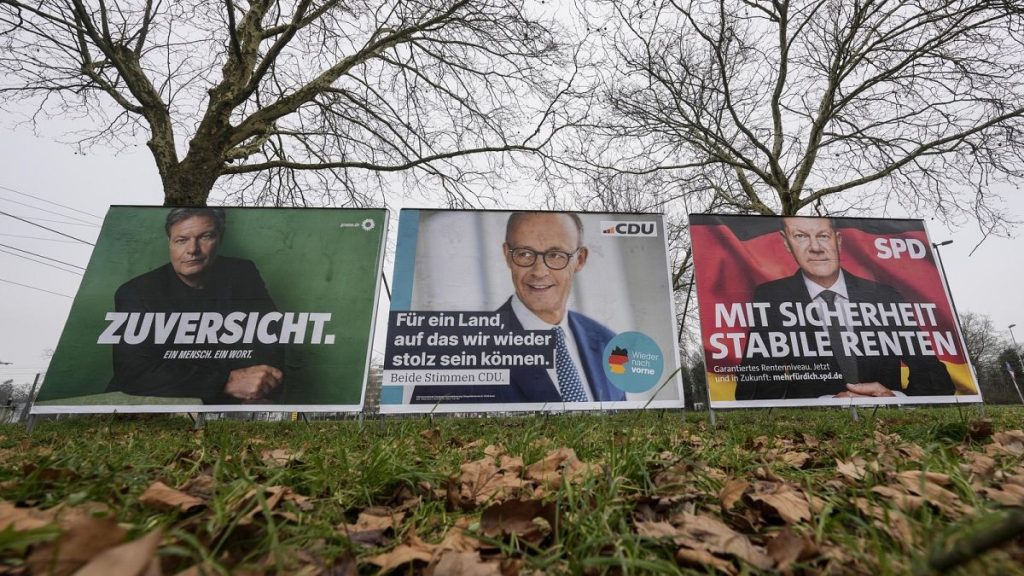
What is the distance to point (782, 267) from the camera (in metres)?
5.30

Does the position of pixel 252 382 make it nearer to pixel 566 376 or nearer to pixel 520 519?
pixel 566 376

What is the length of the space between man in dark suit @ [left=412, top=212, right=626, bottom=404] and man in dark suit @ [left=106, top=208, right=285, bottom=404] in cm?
176

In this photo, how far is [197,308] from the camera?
15.9 feet

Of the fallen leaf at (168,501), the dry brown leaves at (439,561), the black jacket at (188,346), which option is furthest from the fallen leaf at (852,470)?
the black jacket at (188,346)

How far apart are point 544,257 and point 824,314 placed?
10.9 ft

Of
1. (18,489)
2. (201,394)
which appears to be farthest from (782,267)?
Answer: (201,394)

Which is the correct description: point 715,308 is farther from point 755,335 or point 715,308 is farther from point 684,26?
point 684,26

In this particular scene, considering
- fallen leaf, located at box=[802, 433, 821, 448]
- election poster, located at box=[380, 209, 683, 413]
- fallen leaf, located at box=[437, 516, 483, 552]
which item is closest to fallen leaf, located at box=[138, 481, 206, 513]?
fallen leaf, located at box=[437, 516, 483, 552]

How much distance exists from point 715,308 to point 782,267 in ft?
3.43

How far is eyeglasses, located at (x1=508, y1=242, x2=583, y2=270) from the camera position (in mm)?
5305

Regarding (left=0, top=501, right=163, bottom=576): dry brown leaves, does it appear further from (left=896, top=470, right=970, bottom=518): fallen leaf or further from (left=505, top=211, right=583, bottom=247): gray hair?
(left=505, top=211, right=583, bottom=247): gray hair

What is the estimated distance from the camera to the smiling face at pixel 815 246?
17.4 ft

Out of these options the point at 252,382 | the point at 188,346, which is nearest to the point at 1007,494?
the point at 252,382

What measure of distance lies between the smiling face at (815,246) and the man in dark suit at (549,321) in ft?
8.30
